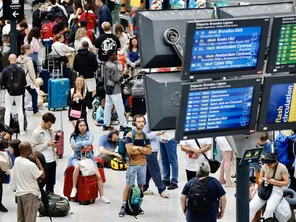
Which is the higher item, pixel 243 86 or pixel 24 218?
pixel 243 86

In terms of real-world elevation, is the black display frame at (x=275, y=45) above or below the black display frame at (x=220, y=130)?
above

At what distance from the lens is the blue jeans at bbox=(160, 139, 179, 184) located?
17047mm

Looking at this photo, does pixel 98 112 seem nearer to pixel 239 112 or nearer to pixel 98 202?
pixel 98 202

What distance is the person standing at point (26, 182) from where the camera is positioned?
14.2 meters

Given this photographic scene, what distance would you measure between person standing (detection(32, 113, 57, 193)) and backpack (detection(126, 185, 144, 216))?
4.21ft

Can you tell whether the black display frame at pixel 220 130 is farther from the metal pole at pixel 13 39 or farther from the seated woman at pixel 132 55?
the seated woman at pixel 132 55

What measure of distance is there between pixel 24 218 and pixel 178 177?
400 cm

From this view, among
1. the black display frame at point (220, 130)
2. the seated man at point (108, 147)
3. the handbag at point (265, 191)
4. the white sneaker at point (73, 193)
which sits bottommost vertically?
the white sneaker at point (73, 193)

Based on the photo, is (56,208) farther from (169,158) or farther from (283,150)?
(283,150)

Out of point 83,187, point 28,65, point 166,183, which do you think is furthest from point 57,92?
point 83,187

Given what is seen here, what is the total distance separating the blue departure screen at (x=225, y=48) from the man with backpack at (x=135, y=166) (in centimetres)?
565

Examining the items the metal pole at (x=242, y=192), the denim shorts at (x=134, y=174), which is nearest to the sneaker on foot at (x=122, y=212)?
the denim shorts at (x=134, y=174)

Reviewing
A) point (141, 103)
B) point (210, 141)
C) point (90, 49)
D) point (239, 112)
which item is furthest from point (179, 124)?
point (90, 49)

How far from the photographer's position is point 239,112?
1017 cm
